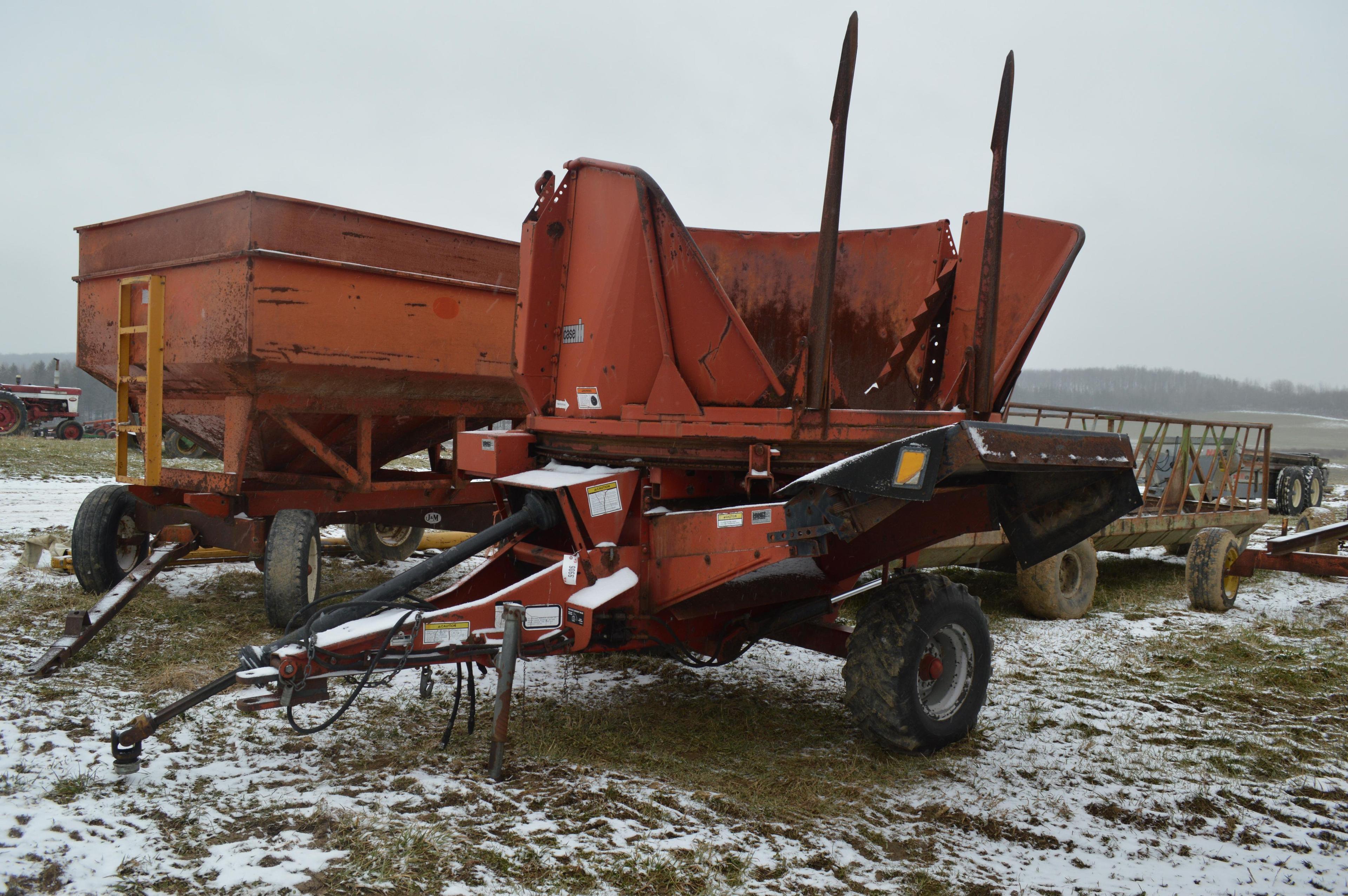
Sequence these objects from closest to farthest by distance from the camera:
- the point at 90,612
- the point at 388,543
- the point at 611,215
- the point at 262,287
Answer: the point at 611,215 < the point at 90,612 < the point at 262,287 < the point at 388,543

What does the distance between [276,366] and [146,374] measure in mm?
1222

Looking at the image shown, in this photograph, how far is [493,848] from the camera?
287 cm

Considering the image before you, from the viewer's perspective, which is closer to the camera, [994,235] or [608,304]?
[994,235]

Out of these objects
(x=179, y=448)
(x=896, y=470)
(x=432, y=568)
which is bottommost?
(x=179, y=448)

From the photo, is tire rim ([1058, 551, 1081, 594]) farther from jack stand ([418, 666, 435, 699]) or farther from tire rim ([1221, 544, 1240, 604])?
jack stand ([418, 666, 435, 699])

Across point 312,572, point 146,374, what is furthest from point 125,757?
point 146,374

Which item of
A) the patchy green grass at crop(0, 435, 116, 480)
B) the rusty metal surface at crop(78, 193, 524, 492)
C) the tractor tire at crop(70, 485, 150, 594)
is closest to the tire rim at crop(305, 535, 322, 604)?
the rusty metal surface at crop(78, 193, 524, 492)

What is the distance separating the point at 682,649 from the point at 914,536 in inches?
48.8

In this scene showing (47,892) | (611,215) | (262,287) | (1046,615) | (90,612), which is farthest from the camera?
(1046,615)

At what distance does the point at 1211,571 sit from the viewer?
25.1 feet

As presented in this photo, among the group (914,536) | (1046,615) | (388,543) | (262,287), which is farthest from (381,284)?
(1046,615)

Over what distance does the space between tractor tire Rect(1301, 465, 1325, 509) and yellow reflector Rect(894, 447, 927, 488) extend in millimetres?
16583

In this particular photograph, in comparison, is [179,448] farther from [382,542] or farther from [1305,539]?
[1305,539]

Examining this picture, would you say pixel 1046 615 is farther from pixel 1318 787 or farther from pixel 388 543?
pixel 388 543
